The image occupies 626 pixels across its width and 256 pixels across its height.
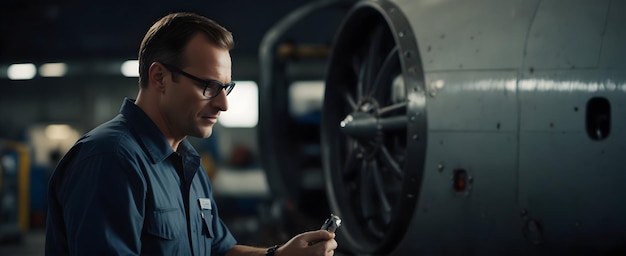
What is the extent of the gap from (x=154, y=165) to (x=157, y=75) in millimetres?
216

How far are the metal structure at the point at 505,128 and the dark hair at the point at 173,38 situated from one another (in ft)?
4.58

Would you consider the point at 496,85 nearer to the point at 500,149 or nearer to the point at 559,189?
the point at 500,149

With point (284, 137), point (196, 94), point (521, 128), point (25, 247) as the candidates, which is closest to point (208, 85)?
point (196, 94)

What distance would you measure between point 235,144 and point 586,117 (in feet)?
52.8

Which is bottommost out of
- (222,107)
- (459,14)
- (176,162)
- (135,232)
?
(135,232)

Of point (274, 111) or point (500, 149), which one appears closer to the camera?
point (500, 149)

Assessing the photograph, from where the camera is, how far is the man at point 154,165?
6.07 feet

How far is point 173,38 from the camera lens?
2.01 meters

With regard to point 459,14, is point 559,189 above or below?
below

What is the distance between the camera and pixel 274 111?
21.4ft

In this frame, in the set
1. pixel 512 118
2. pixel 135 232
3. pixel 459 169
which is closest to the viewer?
pixel 135 232

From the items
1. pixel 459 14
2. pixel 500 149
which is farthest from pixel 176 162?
pixel 459 14

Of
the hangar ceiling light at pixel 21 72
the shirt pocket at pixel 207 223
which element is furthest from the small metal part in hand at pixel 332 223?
the hangar ceiling light at pixel 21 72

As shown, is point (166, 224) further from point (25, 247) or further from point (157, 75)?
point (25, 247)
